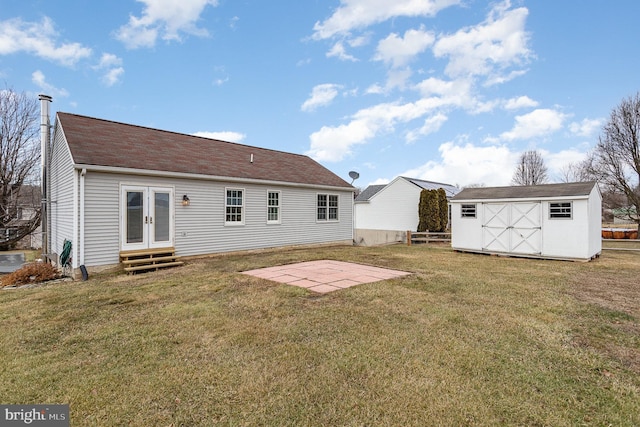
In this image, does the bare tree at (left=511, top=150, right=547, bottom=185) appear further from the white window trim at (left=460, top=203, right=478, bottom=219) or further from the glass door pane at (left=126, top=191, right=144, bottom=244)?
the glass door pane at (left=126, top=191, right=144, bottom=244)

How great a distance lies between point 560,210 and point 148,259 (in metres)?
13.2

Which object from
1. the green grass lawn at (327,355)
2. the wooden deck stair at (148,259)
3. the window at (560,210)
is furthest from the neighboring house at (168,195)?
the window at (560,210)

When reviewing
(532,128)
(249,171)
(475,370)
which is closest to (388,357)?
(475,370)

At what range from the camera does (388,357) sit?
3248mm

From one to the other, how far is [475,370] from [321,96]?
16.8 m

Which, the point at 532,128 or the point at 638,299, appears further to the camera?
the point at 532,128

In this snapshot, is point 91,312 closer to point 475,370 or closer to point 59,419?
point 59,419

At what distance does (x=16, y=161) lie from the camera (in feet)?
53.2

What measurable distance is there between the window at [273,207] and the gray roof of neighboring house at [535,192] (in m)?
7.44

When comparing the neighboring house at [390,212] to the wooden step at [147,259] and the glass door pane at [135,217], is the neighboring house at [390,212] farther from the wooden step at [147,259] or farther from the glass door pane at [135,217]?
the glass door pane at [135,217]

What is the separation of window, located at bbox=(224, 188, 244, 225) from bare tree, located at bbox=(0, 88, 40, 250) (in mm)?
12354

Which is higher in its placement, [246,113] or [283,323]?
[246,113]

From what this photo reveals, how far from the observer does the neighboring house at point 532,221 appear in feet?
33.0

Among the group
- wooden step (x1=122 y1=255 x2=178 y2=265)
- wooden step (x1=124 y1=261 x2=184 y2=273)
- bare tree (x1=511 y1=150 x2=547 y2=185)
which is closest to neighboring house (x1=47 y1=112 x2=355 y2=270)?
wooden step (x1=122 y1=255 x2=178 y2=265)
